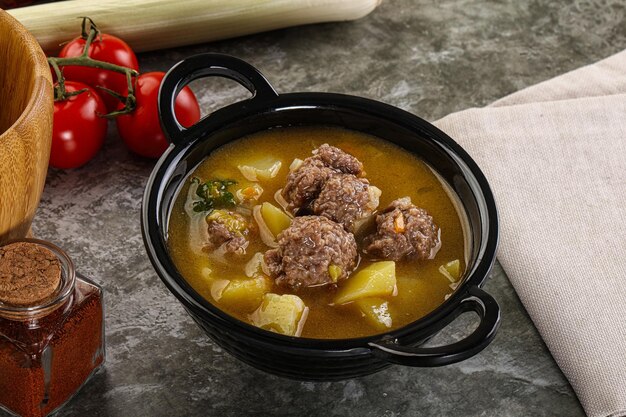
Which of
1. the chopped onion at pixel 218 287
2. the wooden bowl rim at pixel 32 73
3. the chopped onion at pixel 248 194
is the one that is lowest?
the chopped onion at pixel 218 287

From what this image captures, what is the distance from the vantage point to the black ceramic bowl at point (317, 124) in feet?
6.56

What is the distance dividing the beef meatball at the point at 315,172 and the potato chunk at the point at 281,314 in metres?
0.35

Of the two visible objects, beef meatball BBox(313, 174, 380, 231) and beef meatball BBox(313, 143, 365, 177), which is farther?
beef meatball BBox(313, 143, 365, 177)

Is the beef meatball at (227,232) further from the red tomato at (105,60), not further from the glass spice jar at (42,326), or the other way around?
the red tomato at (105,60)

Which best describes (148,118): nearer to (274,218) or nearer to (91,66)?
(91,66)

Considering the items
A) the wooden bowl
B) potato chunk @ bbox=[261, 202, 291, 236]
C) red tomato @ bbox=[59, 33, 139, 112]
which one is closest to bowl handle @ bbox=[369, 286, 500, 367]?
potato chunk @ bbox=[261, 202, 291, 236]

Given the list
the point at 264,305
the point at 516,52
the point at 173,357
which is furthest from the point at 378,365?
the point at 516,52

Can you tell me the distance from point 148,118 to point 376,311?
3.88 feet

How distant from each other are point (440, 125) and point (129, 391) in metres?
1.51

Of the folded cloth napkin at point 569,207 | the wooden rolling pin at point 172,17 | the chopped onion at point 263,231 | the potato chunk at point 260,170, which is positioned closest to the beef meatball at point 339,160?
the potato chunk at point 260,170

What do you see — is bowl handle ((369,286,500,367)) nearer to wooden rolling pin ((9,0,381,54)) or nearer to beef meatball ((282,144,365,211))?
beef meatball ((282,144,365,211))

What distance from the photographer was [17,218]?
7.36 feet

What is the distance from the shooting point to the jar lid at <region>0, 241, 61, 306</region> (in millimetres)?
2137

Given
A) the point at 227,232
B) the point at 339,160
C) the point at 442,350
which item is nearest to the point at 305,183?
the point at 339,160
